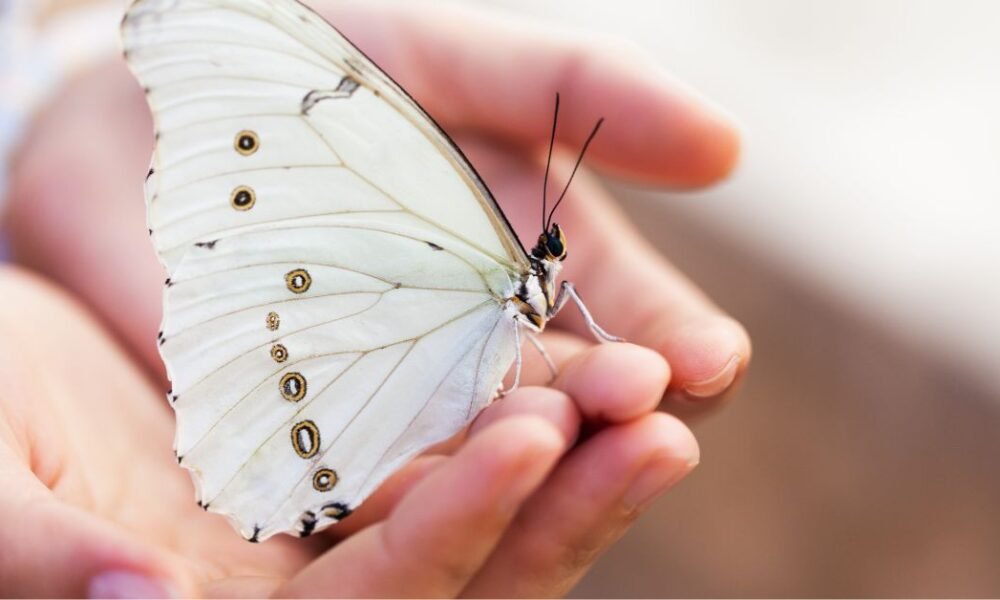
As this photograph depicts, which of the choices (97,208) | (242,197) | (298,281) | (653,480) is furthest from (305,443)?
(97,208)

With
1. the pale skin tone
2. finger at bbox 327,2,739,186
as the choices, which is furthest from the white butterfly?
finger at bbox 327,2,739,186

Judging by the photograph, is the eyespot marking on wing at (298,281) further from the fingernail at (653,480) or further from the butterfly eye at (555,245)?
the fingernail at (653,480)

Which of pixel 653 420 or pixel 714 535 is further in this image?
pixel 714 535

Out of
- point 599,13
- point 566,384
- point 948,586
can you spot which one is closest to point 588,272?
point 566,384

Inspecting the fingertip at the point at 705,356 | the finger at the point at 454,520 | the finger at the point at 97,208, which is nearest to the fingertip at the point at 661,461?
the finger at the point at 454,520

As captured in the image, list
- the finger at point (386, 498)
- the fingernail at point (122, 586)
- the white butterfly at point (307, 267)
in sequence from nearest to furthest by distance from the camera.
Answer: the fingernail at point (122, 586) → the white butterfly at point (307, 267) → the finger at point (386, 498)

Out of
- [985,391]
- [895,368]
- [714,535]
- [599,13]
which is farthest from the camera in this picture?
[599,13]

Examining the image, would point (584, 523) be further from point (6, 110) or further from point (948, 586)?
point (6, 110)
